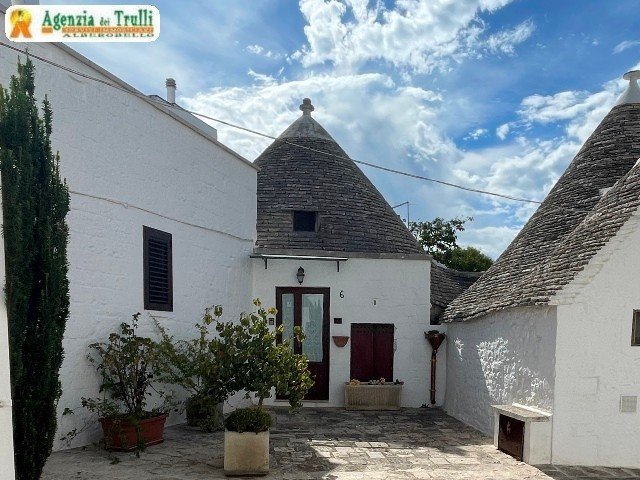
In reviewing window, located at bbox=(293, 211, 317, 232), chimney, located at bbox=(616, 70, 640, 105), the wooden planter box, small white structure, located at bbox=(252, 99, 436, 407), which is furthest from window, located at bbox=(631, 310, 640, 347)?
window, located at bbox=(293, 211, 317, 232)

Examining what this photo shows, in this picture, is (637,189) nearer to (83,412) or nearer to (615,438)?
(615,438)

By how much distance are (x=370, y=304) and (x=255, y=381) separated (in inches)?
218

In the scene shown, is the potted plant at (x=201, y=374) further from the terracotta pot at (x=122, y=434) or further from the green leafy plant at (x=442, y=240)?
the green leafy plant at (x=442, y=240)

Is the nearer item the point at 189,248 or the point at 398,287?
the point at 189,248

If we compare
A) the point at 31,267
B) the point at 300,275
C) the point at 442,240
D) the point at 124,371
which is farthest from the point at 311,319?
the point at 442,240

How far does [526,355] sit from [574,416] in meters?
1.12

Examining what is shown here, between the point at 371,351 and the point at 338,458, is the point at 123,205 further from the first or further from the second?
the point at 371,351

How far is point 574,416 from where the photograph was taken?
268 inches

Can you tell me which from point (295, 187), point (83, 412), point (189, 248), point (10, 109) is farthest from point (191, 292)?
point (10, 109)

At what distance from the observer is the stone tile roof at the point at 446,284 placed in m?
12.5

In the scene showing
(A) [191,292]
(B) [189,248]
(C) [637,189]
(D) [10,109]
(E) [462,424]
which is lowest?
(E) [462,424]

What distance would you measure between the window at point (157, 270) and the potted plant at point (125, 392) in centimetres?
92

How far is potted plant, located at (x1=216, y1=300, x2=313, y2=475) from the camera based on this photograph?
20.1 ft

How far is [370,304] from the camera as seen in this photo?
11.6 metres
